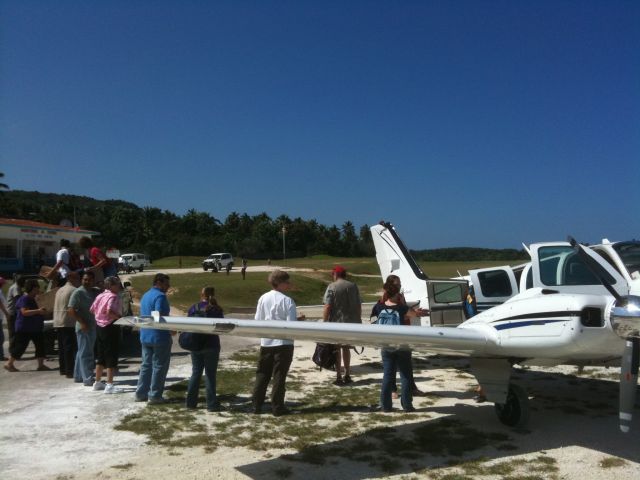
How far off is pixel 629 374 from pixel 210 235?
99737mm

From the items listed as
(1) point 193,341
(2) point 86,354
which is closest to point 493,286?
(1) point 193,341

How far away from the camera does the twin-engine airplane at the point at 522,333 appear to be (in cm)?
518

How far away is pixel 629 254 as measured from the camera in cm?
690

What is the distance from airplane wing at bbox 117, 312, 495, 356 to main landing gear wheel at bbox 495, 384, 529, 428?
85cm

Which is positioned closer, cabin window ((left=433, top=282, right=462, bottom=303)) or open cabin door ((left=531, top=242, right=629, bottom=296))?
open cabin door ((left=531, top=242, right=629, bottom=296))

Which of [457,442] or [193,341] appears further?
[193,341]

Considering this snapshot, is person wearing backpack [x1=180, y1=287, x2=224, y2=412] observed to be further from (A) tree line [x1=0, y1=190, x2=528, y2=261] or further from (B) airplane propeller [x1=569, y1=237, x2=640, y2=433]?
(A) tree line [x1=0, y1=190, x2=528, y2=261]

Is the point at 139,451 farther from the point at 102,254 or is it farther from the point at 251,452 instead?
the point at 102,254

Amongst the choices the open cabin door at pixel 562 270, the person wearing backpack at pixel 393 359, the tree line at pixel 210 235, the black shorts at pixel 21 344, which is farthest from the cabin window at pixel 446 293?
the tree line at pixel 210 235

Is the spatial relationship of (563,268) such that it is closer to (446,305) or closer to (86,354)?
(446,305)

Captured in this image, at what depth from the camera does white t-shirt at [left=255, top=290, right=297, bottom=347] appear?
696 centimetres

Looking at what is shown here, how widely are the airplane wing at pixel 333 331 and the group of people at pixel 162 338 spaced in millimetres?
1219

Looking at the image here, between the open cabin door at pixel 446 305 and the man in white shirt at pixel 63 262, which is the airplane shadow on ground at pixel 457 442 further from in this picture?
the man in white shirt at pixel 63 262

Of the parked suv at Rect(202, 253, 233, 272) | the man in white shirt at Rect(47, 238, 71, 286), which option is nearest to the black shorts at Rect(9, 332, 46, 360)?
the man in white shirt at Rect(47, 238, 71, 286)
